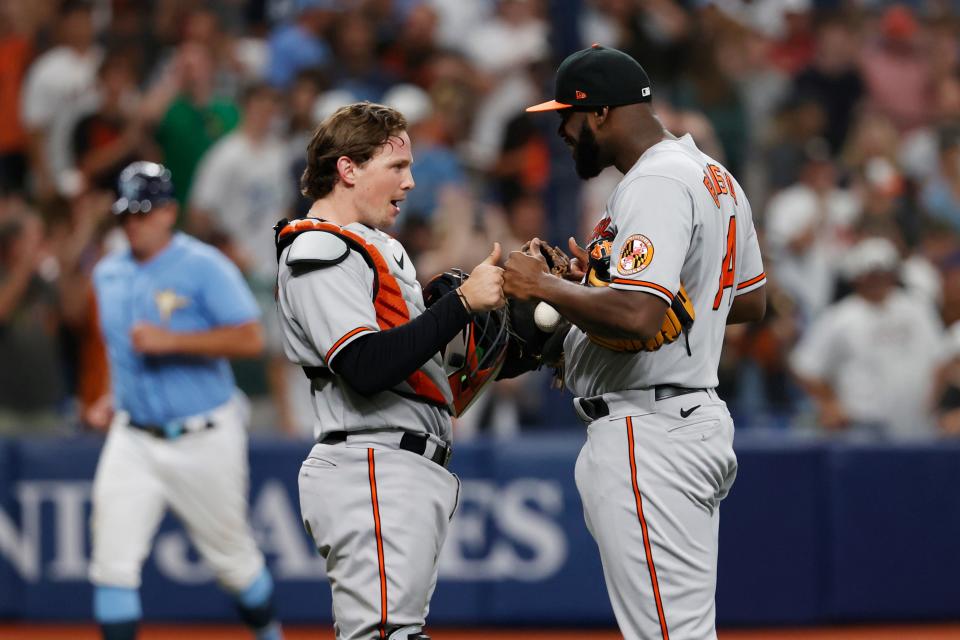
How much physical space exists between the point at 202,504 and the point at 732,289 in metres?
2.95

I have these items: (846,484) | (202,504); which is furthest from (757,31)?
(202,504)

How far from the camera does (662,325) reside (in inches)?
154

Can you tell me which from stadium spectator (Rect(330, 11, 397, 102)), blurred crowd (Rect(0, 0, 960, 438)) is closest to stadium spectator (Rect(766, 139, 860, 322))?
blurred crowd (Rect(0, 0, 960, 438))

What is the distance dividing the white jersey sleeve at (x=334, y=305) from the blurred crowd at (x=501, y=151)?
4.25 metres

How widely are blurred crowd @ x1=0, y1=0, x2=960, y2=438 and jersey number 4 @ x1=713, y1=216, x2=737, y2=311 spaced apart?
156 inches

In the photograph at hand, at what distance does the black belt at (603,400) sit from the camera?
4.10 meters

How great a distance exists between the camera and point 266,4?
11.6 metres

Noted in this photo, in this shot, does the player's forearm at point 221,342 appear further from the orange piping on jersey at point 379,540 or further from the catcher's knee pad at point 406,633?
the catcher's knee pad at point 406,633

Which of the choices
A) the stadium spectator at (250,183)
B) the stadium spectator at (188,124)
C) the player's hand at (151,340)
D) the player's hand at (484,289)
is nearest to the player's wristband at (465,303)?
the player's hand at (484,289)

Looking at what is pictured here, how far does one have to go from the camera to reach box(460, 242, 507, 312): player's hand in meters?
3.96

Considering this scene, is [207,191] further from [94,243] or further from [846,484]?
[846,484]

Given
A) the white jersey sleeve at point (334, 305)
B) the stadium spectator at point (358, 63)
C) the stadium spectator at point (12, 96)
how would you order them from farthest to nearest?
the stadium spectator at point (12, 96) < the stadium spectator at point (358, 63) < the white jersey sleeve at point (334, 305)

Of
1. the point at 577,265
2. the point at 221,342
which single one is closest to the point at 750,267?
the point at 577,265

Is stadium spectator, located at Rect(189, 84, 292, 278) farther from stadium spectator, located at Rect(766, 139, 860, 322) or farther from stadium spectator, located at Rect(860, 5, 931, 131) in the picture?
stadium spectator, located at Rect(860, 5, 931, 131)
